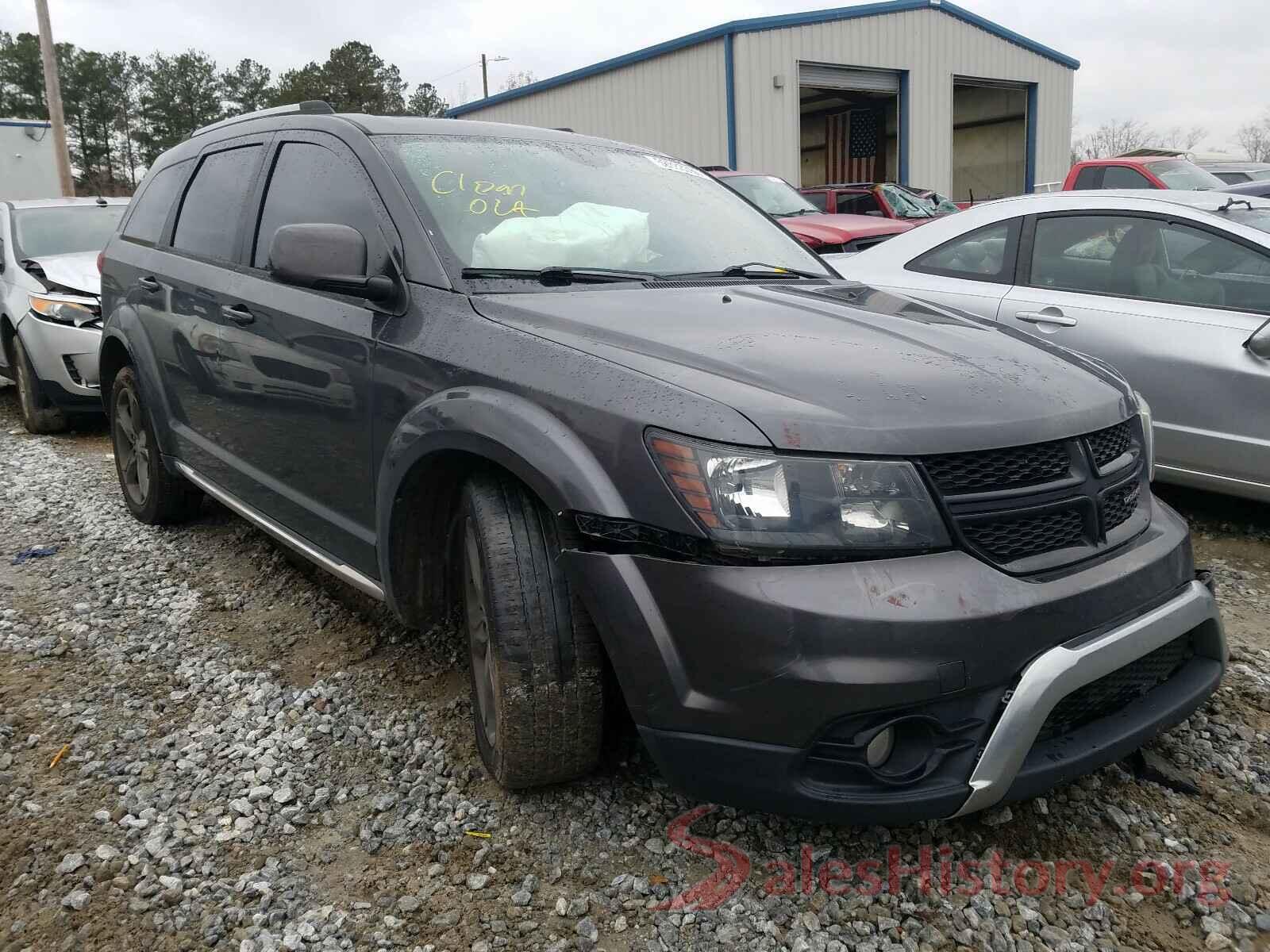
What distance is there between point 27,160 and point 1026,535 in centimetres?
2718

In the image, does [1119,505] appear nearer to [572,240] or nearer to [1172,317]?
[572,240]

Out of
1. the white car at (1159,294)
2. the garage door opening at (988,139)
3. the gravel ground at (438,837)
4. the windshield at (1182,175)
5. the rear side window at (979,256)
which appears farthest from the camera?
the garage door opening at (988,139)

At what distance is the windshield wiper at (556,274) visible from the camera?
8.48 feet

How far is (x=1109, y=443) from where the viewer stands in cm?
224

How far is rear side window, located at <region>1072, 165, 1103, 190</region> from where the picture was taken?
419 inches

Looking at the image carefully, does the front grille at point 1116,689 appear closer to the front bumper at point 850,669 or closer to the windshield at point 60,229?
the front bumper at point 850,669

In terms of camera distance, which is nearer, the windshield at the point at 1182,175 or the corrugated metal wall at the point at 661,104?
the windshield at the point at 1182,175

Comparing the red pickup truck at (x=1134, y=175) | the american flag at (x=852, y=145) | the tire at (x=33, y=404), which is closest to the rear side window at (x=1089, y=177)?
the red pickup truck at (x=1134, y=175)

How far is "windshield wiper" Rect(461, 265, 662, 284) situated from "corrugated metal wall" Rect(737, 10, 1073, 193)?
17425mm

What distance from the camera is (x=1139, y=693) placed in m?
2.22

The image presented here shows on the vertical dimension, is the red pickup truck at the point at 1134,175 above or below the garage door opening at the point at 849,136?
below

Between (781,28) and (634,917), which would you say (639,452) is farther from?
(781,28)

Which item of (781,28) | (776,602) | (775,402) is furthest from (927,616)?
(781,28)

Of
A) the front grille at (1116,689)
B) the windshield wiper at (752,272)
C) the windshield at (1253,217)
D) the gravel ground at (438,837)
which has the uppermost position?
the windshield at (1253,217)
